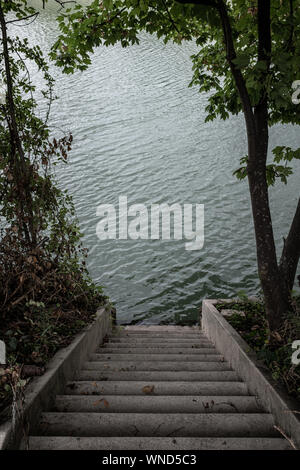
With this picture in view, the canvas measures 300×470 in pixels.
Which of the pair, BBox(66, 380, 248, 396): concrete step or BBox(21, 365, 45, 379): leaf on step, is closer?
BBox(21, 365, 45, 379): leaf on step

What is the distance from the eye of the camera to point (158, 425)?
2797 millimetres

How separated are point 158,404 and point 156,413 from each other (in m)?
0.16

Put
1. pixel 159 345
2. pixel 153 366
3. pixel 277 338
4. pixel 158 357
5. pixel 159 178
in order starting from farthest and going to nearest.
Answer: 1. pixel 159 178
2. pixel 159 345
3. pixel 158 357
4. pixel 153 366
5. pixel 277 338

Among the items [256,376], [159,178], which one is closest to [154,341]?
[256,376]

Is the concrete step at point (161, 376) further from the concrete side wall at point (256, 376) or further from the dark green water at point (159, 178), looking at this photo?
the dark green water at point (159, 178)

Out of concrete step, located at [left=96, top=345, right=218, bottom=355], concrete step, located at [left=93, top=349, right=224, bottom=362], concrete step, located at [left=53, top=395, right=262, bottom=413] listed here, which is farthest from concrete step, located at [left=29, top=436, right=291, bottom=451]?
concrete step, located at [left=96, top=345, right=218, bottom=355]

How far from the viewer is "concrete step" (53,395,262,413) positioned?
3158 mm

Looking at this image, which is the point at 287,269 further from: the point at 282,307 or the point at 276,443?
the point at 276,443

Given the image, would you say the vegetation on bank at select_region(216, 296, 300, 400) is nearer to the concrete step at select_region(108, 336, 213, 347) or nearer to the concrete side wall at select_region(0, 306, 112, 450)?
the concrete step at select_region(108, 336, 213, 347)

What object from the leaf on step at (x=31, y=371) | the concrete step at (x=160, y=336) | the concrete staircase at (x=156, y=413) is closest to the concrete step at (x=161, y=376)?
the concrete staircase at (x=156, y=413)

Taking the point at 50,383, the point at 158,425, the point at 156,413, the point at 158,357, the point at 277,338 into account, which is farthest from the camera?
the point at 158,357

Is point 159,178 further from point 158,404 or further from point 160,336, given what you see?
point 158,404

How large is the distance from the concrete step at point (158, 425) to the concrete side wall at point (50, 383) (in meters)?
0.18

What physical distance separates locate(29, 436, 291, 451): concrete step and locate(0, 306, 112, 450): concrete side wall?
182 millimetres
